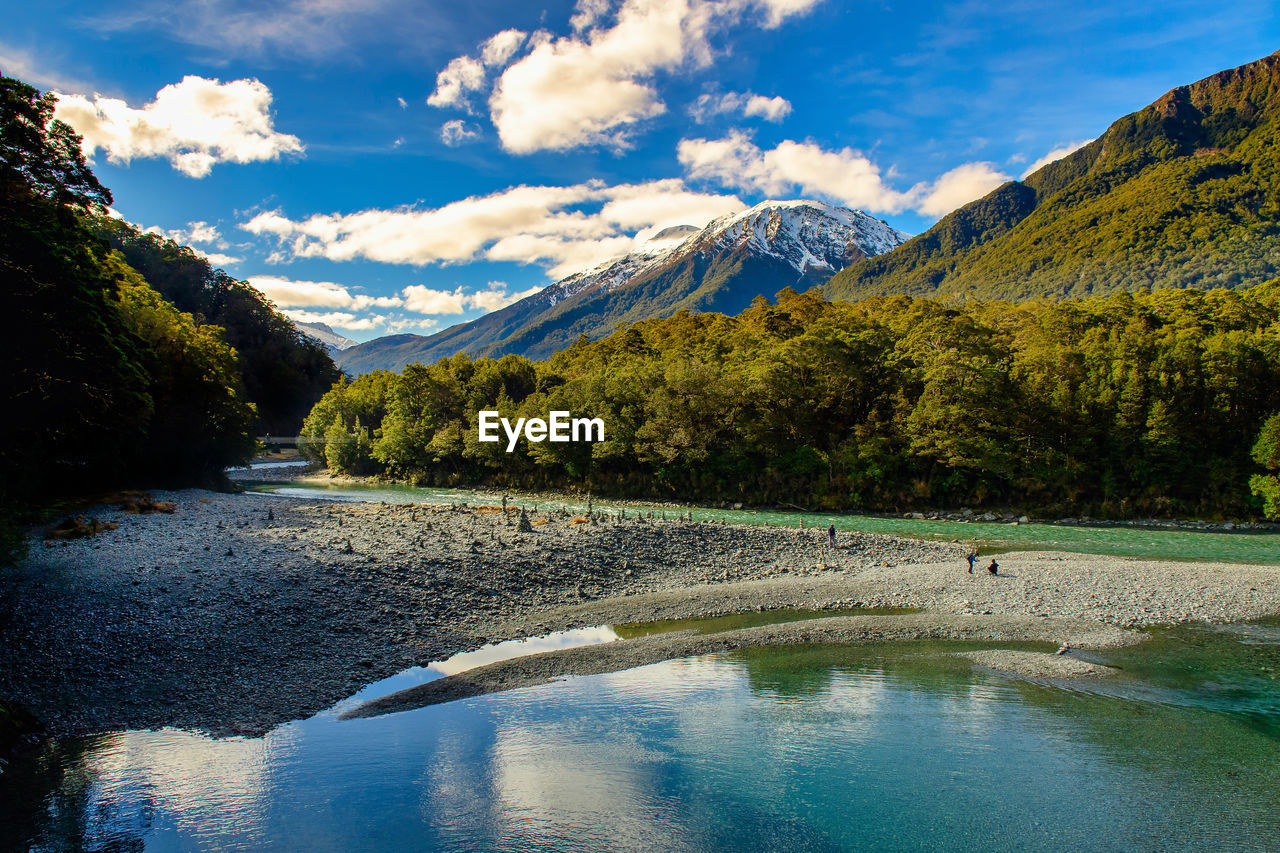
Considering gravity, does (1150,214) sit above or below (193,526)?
above

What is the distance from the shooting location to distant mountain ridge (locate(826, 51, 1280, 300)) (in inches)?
4126

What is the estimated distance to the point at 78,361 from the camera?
18.2 m

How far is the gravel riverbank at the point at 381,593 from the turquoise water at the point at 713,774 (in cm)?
185

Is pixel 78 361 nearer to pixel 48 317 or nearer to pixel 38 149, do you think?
pixel 48 317

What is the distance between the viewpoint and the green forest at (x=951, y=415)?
40531mm

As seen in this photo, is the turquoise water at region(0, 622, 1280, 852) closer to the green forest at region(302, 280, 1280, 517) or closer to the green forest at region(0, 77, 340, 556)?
the green forest at region(0, 77, 340, 556)

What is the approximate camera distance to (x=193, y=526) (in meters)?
26.4

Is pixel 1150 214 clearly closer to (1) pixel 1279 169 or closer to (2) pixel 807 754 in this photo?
(1) pixel 1279 169

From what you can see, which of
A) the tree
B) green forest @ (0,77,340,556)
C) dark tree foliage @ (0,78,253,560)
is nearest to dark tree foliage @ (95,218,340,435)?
green forest @ (0,77,340,556)

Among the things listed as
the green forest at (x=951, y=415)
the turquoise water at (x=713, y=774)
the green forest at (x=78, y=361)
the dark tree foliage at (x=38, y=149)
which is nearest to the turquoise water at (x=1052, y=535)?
the green forest at (x=951, y=415)

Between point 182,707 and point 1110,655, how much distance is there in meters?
22.6

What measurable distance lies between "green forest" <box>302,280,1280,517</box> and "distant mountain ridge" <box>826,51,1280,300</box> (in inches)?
2566

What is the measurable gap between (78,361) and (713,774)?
834 inches

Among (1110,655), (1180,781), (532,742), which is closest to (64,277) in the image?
(532,742)
